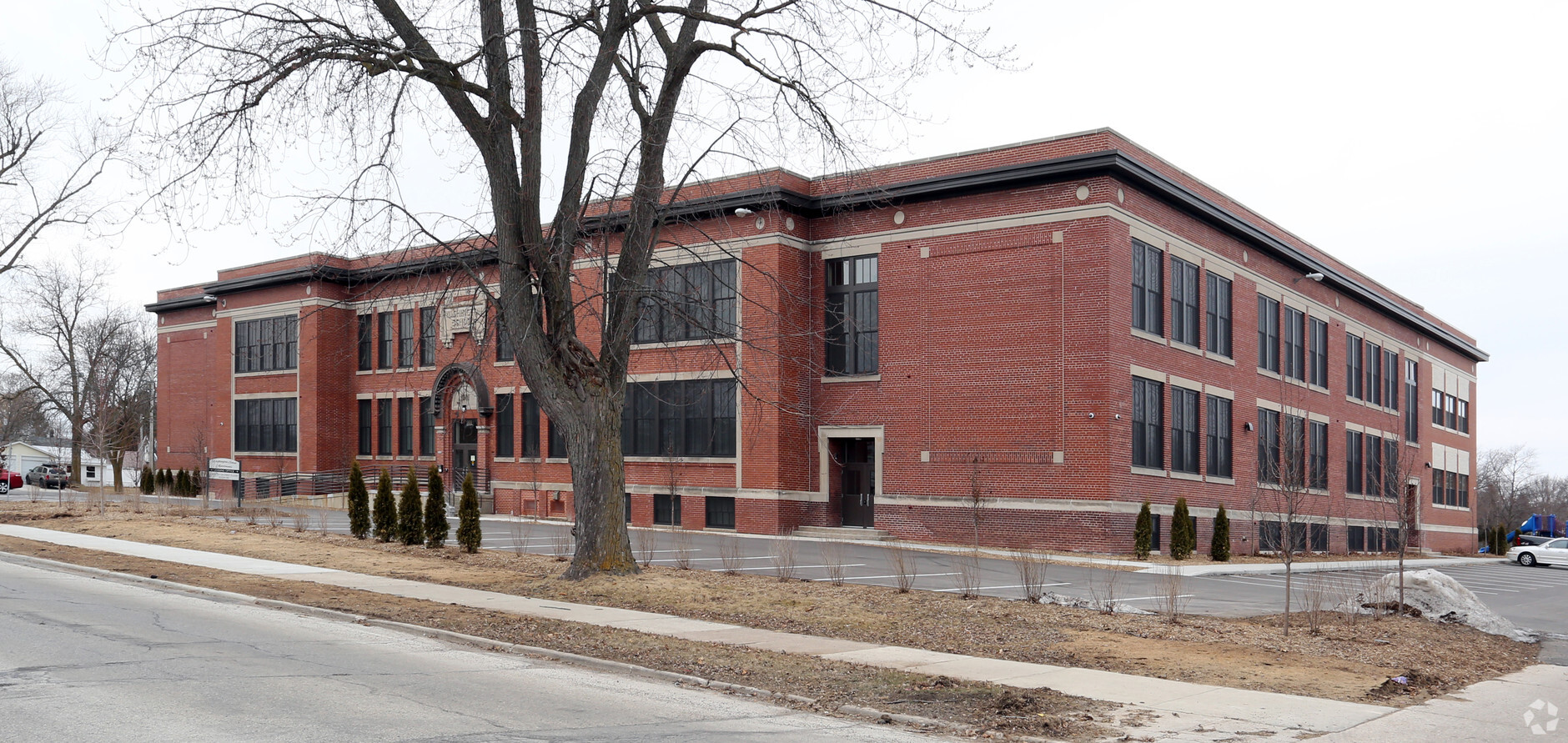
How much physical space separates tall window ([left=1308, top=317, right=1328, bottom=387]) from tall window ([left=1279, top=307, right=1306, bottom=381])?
520mm

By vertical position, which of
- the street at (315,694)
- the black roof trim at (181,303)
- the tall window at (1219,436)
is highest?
the black roof trim at (181,303)

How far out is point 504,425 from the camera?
144ft

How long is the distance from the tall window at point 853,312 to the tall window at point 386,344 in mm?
21671

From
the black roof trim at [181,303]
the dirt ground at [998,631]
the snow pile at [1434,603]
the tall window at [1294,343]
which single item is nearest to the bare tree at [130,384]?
the black roof trim at [181,303]

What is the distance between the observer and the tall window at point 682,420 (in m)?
36.2

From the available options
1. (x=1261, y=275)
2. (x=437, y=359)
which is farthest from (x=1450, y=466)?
(x=437, y=359)

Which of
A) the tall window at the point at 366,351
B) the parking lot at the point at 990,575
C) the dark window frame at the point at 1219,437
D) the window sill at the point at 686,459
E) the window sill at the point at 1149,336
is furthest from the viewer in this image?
the tall window at the point at 366,351

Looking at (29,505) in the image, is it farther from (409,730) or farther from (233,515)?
(409,730)

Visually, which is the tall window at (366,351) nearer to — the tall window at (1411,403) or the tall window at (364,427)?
the tall window at (364,427)

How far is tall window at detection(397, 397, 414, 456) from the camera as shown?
48.3 meters

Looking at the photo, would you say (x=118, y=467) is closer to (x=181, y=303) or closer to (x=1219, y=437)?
(x=181, y=303)

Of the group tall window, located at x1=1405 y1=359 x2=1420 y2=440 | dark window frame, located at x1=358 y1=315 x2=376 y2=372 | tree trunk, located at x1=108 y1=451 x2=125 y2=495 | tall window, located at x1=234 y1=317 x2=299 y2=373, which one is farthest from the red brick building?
tree trunk, located at x1=108 y1=451 x2=125 y2=495

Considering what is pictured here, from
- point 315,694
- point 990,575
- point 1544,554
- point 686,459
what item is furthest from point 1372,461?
point 315,694

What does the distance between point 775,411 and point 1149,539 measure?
11.1m
